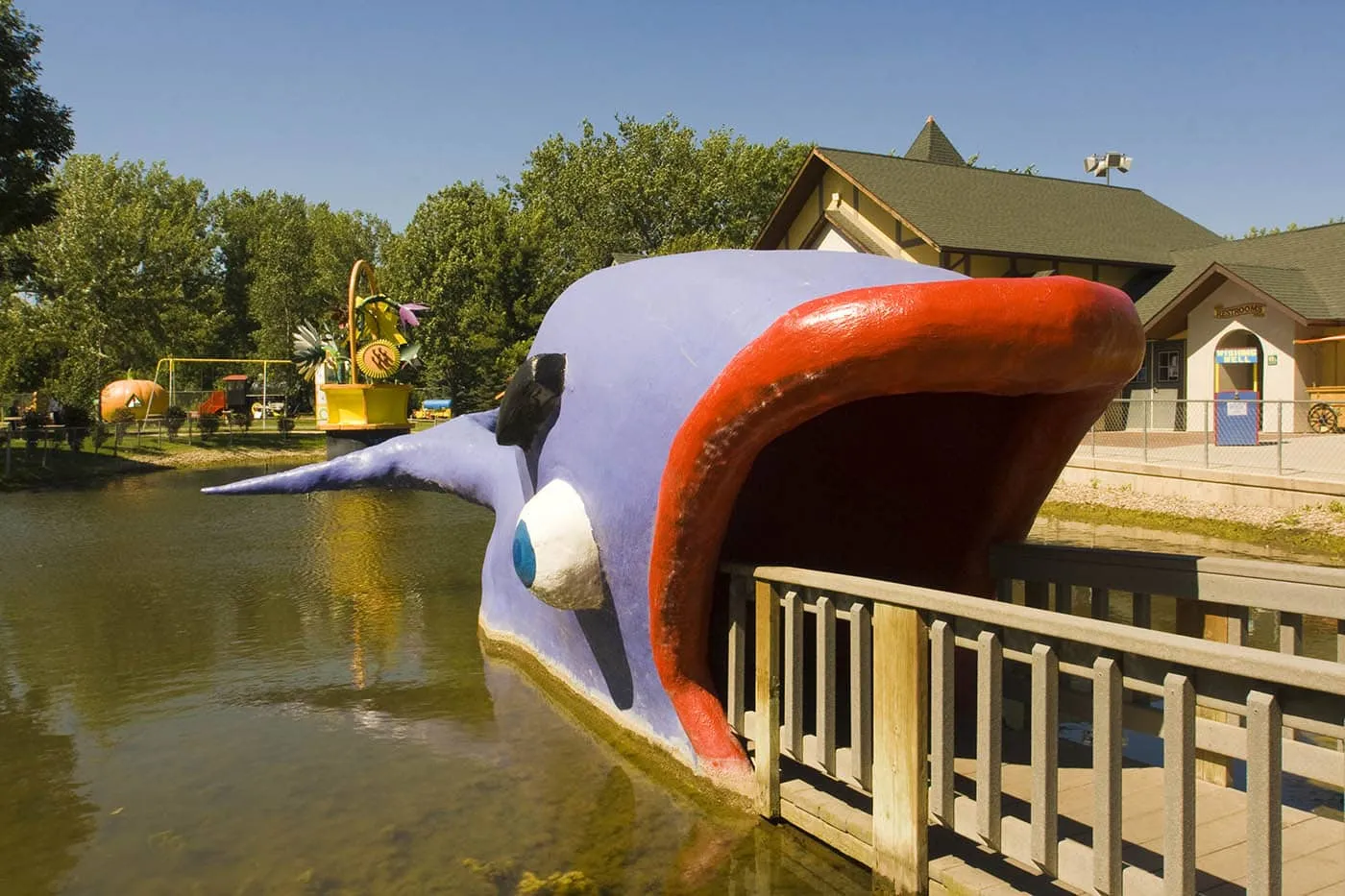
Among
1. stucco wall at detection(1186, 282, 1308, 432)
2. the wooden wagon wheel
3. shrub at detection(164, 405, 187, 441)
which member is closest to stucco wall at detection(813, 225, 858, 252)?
stucco wall at detection(1186, 282, 1308, 432)

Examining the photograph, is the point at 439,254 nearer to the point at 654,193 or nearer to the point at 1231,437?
the point at 654,193

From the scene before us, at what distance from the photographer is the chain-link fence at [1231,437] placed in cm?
1505

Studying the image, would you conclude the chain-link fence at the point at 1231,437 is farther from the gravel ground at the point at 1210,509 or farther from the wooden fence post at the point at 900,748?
the wooden fence post at the point at 900,748

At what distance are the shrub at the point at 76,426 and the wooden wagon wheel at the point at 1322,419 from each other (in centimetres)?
2810

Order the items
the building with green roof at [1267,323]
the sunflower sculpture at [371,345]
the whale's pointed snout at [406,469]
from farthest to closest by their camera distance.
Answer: the sunflower sculpture at [371,345], the building with green roof at [1267,323], the whale's pointed snout at [406,469]

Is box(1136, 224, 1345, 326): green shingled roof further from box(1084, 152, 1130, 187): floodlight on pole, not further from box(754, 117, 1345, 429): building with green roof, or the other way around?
box(1084, 152, 1130, 187): floodlight on pole

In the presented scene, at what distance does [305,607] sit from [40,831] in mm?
5076

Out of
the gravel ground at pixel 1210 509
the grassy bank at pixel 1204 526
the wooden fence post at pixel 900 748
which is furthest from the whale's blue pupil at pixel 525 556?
the gravel ground at pixel 1210 509

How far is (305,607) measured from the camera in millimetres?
10180

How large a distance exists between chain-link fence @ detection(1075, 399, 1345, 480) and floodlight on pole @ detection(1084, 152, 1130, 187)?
839 inches

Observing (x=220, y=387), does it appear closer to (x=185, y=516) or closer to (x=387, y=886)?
(x=185, y=516)

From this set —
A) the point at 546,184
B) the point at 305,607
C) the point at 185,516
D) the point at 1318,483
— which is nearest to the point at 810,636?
the point at 305,607

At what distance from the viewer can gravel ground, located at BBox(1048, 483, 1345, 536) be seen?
512 inches

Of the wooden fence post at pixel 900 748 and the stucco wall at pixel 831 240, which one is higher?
the stucco wall at pixel 831 240
